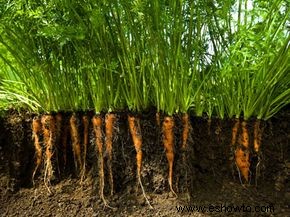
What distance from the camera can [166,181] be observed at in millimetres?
1785

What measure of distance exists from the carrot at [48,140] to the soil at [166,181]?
0.9 inches

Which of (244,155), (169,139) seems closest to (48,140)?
(169,139)

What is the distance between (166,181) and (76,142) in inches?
16.9

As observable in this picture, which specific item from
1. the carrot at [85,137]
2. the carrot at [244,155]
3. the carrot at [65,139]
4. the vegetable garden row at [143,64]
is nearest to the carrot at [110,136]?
the vegetable garden row at [143,64]

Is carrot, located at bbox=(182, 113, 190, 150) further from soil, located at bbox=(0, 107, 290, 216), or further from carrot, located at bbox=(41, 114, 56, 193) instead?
carrot, located at bbox=(41, 114, 56, 193)

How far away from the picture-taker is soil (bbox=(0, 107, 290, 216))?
173 cm

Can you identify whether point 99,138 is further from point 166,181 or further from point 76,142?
point 166,181

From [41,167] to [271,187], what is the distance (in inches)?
37.3

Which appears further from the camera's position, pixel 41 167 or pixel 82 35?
pixel 41 167

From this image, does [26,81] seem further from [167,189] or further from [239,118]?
[239,118]

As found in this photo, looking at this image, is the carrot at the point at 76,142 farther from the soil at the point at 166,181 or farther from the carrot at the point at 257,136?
the carrot at the point at 257,136

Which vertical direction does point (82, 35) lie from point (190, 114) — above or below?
above

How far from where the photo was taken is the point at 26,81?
194cm

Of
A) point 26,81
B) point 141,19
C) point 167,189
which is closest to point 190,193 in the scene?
point 167,189
